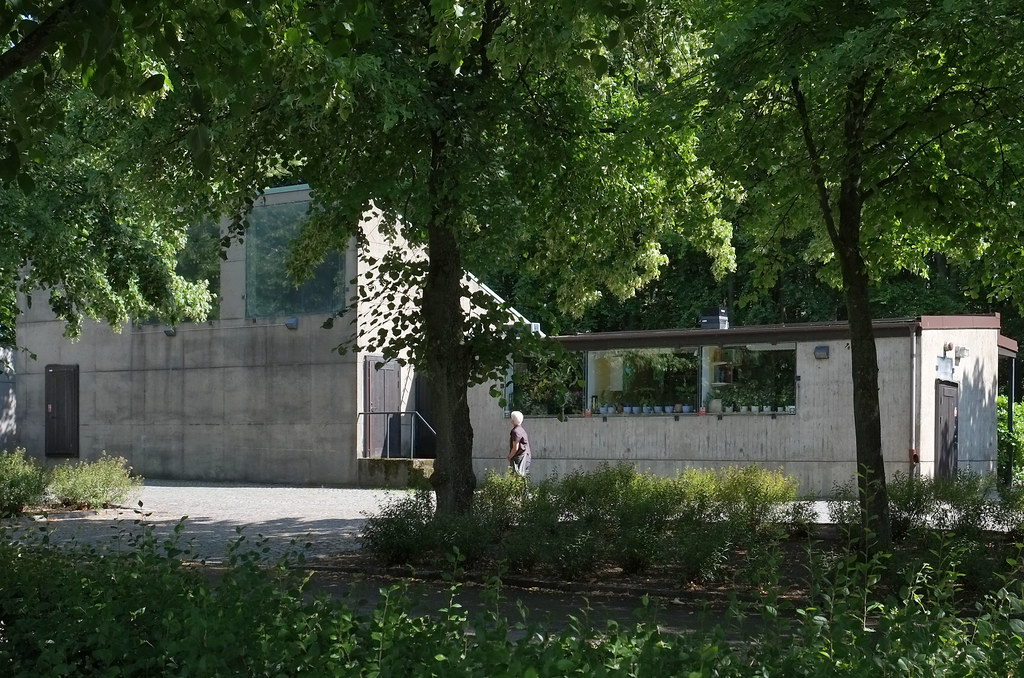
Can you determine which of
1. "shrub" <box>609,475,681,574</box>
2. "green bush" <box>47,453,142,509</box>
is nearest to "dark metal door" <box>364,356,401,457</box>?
"green bush" <box>47,453,142,509</box>

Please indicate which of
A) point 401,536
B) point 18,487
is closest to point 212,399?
point 18,487

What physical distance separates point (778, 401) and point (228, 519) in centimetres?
1075

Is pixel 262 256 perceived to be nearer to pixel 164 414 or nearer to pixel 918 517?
pixel 164 414

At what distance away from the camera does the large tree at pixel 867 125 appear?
10.4 meters

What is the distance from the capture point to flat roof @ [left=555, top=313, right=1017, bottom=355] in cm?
2209

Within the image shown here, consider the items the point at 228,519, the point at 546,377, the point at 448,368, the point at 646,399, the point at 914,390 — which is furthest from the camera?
the point at 646,399

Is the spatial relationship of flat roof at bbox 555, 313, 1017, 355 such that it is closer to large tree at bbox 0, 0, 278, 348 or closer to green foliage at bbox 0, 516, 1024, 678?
large tree at bbox 0, 0, 278, 348

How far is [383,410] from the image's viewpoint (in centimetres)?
2828

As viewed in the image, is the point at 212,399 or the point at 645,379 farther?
the point at 212,399

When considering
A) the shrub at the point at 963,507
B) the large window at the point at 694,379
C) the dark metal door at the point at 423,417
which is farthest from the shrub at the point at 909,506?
the dark metal door at the point at 423,417

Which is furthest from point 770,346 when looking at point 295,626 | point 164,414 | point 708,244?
point 295,626

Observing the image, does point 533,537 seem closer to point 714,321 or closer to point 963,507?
point 963,507

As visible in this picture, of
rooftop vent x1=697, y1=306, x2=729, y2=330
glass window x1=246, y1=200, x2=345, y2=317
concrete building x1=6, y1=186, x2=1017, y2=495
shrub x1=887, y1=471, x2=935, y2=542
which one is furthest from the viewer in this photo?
glass window x1=246, y1=200, x2=345, y2=317

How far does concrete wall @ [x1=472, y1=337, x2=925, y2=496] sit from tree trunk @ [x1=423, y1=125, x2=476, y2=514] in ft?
25.7
